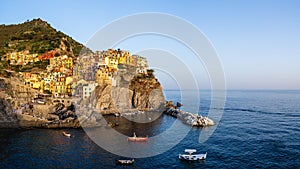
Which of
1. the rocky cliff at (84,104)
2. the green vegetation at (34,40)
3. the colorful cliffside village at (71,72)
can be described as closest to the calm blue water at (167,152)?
the rocky cliff at (84,104)

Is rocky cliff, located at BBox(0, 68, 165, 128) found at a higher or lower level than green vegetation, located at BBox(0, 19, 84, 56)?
lower

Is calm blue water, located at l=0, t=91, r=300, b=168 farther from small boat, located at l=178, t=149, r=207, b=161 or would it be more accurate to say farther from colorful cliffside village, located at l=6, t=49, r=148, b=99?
colorful cliffside village, located at l=6, t=49, r=148, b=99

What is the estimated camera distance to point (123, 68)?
339ft

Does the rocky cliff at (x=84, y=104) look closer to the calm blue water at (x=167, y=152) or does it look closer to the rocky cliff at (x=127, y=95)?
the rocky cliff at (x=127, y=95)

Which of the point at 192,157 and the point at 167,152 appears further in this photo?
the point at 167,152

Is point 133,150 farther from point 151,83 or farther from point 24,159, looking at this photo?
point 151,83

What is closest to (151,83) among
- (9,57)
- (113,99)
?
(113,99)

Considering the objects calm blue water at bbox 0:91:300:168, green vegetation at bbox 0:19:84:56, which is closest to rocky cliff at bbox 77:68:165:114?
calm blue water at bbox 0:91:300:168

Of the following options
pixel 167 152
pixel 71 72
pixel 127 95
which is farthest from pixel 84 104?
pixel 167 152

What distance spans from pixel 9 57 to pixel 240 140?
364 ft

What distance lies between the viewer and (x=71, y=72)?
91562 mm

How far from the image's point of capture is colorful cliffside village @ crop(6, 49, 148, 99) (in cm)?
8319

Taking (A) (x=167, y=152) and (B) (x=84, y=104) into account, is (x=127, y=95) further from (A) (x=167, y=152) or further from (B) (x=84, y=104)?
(A) (x=167, y=152)

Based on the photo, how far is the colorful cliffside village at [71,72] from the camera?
8319 cm
